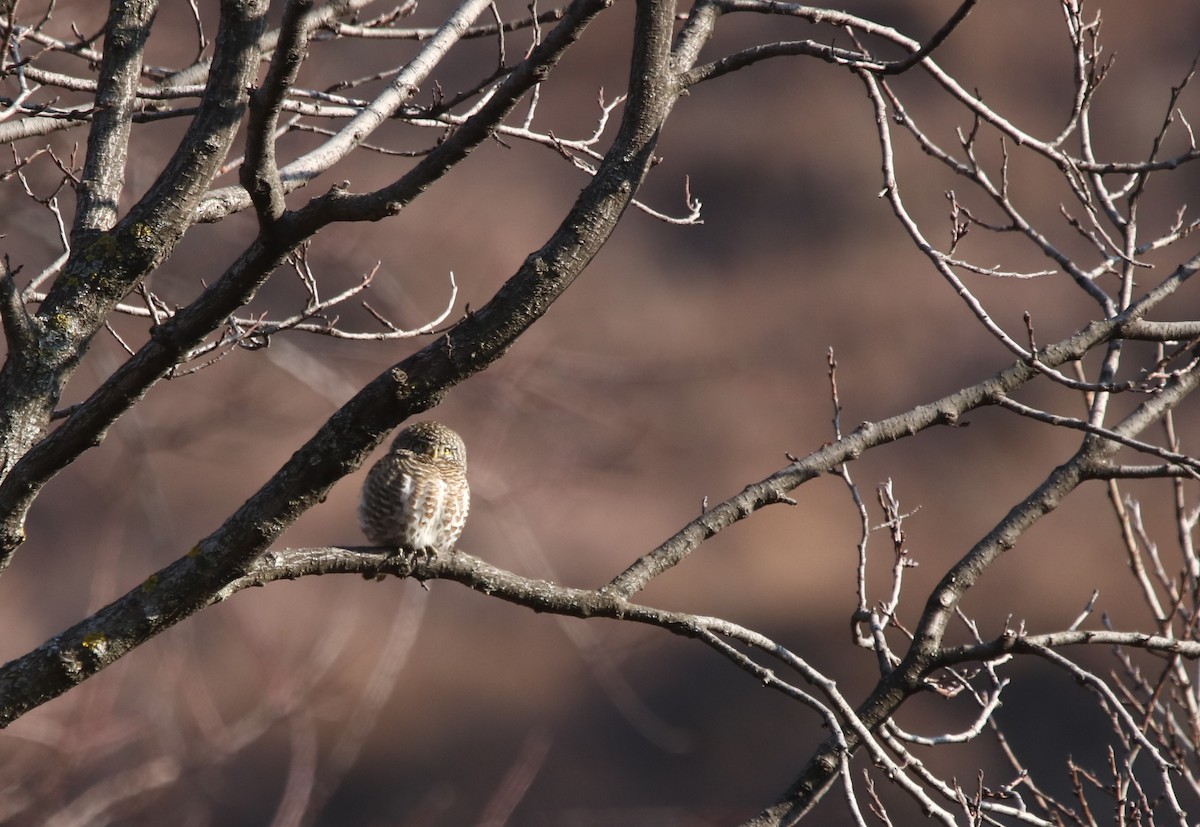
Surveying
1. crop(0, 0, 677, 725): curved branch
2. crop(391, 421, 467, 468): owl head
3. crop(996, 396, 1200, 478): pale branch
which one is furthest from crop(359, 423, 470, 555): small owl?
crop(996, 396, 1200, 478): pale branch

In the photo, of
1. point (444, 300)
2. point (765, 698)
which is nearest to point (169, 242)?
point (444, 300)

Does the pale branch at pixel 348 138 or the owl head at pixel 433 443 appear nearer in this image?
the pale branch at pixel 348 138

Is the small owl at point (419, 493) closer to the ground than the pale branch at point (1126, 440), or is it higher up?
closer to the ground

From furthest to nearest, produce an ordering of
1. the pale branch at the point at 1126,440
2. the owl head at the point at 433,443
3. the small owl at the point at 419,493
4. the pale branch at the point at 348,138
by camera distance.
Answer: the owl head at the point at 433,443 < the small owl at the point at 419,493 < the pale branch at the point at 348,138 < the pale branch at the point at 1126,440

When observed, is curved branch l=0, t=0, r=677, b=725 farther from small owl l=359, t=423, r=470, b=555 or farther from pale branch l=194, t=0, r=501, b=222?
small owl l=359, t=423, r=470, b=555

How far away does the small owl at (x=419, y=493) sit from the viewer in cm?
335

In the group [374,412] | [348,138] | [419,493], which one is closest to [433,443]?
[419,493]

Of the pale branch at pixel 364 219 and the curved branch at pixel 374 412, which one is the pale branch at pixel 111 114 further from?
the curved branch at pixel 374 412

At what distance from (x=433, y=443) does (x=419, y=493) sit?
54cm

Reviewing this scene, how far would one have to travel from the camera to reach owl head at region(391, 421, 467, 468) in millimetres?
3914

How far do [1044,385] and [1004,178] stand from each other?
7.48m

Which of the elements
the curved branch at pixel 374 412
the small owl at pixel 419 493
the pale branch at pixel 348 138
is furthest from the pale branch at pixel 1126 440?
the small owl at pixel 419 493

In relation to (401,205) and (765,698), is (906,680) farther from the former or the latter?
(765,698)

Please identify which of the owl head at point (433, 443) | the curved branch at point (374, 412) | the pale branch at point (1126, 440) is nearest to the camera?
the curved branch at point (374, 412)
